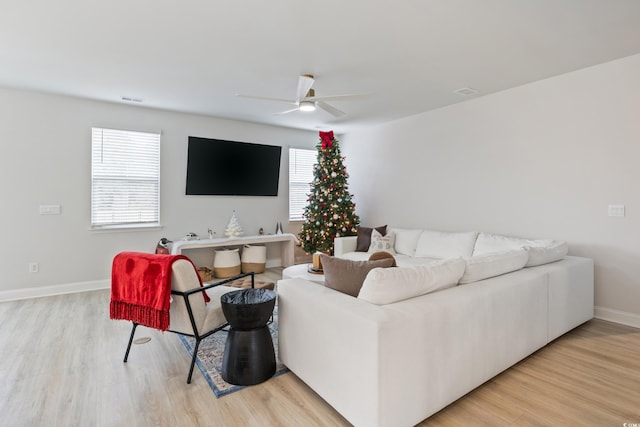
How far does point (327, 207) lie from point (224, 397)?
12.8ft

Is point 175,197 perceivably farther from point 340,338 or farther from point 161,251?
point 340,338

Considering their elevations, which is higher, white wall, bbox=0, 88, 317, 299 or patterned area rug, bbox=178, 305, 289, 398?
white wall, bbox=0, 88, 317, 299

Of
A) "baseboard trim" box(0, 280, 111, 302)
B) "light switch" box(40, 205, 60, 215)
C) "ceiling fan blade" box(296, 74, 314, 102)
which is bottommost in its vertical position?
"baseboard trim" box(0, 280, 111, 302)

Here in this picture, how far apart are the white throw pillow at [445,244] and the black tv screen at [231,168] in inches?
117

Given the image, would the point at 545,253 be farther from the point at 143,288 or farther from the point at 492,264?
the point at 143,288

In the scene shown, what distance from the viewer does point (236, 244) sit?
5520 millimetres

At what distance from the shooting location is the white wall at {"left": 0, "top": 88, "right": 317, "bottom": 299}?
14.0ft

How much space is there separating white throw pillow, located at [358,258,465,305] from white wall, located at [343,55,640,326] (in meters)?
2.55

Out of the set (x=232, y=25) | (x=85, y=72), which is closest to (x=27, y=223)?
(x=85, y=72)

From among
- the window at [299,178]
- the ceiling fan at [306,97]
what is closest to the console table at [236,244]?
the window at [299,178]

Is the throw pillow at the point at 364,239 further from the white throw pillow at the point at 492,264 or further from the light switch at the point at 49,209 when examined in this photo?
the light switch at the point at 49,209

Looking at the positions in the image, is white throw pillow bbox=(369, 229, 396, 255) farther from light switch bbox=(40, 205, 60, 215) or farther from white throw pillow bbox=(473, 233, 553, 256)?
light switch bbox=(40, 205, 60, 215)

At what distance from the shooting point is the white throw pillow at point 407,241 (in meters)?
5.05

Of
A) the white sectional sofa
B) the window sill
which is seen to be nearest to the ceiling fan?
the white sectional sofa
